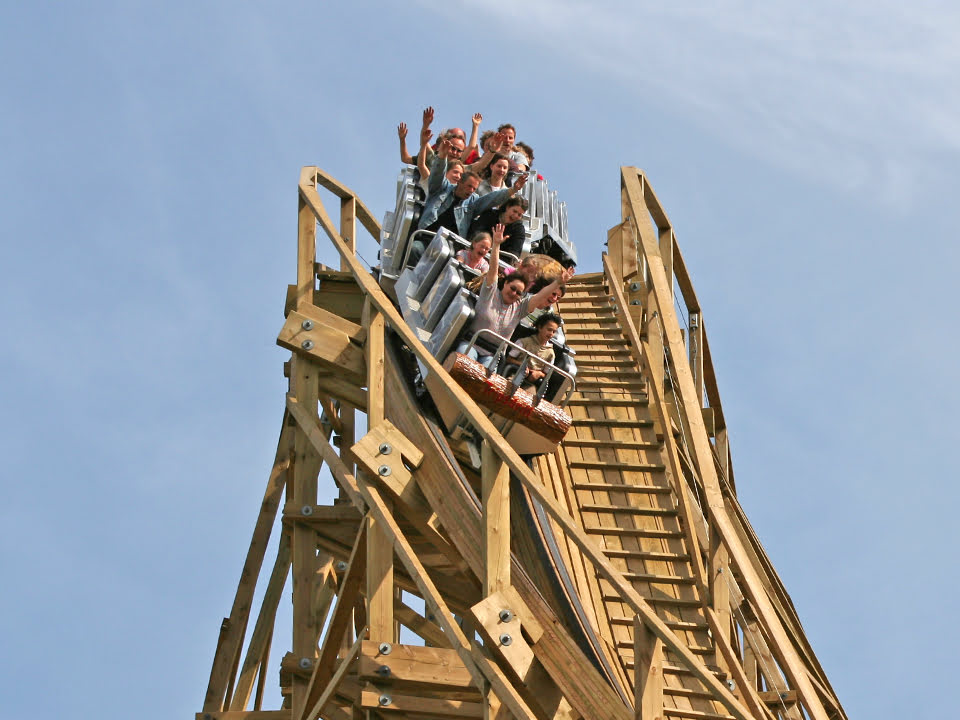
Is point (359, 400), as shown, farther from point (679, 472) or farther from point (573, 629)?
point (573, 629)

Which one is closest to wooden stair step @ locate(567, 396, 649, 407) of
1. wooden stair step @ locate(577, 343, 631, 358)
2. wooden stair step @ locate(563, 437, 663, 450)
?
wooden stair step @ locate(563, 437, 663, 450)

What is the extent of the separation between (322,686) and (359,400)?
6.67 feet

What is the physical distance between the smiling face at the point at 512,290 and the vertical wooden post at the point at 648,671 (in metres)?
2.68

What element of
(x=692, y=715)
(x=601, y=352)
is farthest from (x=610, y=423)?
(x=692, y=715)

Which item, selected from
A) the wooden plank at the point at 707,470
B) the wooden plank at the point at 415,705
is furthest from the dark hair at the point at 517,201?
the wooden plank at the point at 415,705

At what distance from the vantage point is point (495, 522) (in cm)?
870

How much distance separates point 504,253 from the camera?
11.5 meters

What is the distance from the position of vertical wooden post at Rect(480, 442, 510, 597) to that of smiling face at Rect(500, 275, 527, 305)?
5.06 feet

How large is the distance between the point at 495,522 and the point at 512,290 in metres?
1.83

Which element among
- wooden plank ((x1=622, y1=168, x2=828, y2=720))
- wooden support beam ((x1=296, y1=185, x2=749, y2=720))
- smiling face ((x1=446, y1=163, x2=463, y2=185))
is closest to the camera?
wooden support beam ((x1=296, y1=185, x2=749, y2=720))

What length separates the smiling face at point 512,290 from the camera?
32.9 feet

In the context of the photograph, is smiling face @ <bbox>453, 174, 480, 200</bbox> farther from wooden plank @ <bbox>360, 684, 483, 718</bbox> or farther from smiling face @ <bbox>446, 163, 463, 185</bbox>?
wooden plank @ <bbox>360, 684, 483, 718</bbox>

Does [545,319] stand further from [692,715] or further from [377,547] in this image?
[692,715]

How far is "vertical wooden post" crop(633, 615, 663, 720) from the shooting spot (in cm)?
790
